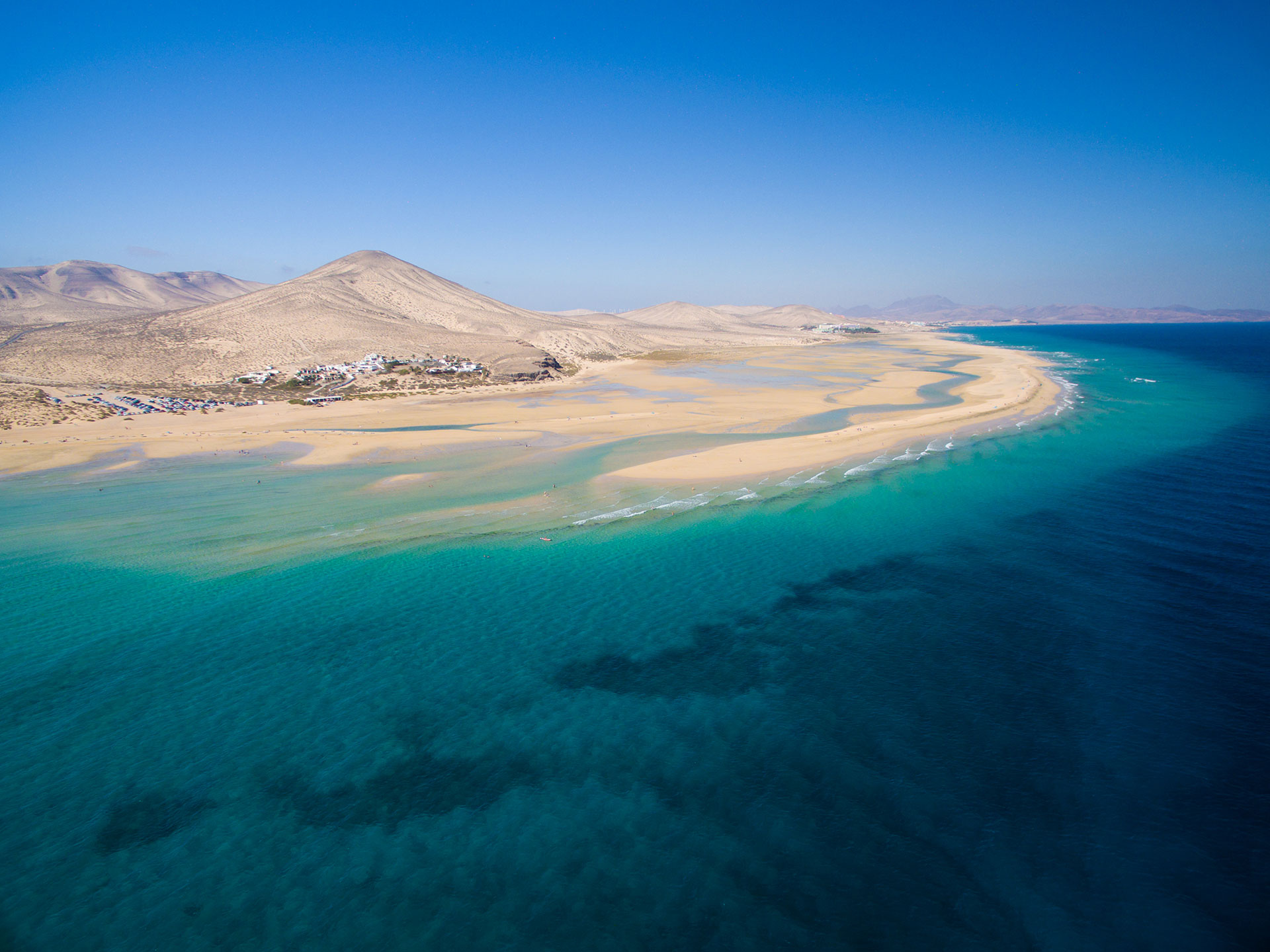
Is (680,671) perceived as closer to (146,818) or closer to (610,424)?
(146,818)

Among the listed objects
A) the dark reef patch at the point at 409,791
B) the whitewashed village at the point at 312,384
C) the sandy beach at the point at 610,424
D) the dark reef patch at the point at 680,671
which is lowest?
the dark reef patch at the point at 409,791

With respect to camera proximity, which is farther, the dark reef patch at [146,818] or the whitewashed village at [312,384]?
the whitewashed village at [312,384]

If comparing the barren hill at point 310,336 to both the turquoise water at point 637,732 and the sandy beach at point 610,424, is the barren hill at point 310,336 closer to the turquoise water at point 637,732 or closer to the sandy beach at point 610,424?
the sandy beach at point 610,424

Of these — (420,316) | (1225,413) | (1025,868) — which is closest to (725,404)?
(1225,413)

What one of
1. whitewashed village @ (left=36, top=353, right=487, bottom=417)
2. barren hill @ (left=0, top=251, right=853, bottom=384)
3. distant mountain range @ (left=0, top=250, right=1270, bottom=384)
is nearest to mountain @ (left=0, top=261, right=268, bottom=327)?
distant mountain range @ (left=0, top=250, right=1270, bottom=384)

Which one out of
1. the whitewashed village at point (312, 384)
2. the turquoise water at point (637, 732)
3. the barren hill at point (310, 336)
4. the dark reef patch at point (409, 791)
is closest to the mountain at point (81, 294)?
the barren hill at point (310, 336)

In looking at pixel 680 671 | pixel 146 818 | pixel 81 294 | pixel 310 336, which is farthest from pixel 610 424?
pixel 81 294

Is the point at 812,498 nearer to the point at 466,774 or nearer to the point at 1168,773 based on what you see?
the point at 1168,773
